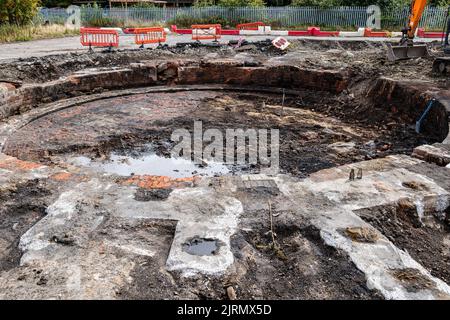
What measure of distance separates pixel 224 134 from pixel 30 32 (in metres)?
13.8

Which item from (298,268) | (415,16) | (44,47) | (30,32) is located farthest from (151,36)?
Result: (298,268)

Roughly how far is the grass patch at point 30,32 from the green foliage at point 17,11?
457 mm

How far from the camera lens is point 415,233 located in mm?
3553

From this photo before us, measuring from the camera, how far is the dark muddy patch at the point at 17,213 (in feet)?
10.4

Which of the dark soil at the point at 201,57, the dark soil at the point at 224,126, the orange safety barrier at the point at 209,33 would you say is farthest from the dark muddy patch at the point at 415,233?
the orange safety barrier at the point at 209,33

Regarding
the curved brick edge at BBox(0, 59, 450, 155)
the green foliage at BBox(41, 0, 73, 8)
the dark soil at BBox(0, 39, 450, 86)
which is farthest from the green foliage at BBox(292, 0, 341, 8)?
the green foliage at BBox(41, 0, 73, 8)

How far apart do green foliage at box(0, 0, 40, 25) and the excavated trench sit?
10.5 meters

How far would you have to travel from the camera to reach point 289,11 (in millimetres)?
22578

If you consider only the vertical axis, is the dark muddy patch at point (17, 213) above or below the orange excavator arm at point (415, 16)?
below

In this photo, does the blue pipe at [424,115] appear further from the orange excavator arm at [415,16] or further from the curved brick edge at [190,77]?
the orange excavator arm at [415,16]

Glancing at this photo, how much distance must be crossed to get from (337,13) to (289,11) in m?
2.77

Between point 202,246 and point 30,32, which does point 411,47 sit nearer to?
point 202,246
